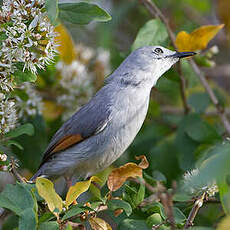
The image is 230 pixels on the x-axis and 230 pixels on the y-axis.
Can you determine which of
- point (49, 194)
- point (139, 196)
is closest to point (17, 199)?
point (49, 194)

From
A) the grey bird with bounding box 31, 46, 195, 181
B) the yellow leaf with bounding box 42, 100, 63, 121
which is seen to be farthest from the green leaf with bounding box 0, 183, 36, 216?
the yellow leaf with bounding box 42, 100, 63, 121

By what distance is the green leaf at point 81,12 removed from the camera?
120 inches

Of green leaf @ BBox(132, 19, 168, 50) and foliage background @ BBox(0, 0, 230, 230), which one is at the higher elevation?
green leaf @ BBox(132, 19, 168, 50)

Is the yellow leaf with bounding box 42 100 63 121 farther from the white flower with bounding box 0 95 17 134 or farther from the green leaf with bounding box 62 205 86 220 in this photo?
the green leaf with bounding box 62 205 86 220

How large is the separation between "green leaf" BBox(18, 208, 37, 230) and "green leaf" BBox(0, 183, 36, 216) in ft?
0.33

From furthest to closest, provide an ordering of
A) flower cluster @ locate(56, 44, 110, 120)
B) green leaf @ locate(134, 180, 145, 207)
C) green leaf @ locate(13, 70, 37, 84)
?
flower cluster @ locate(56, 44, 110, 120), green leaf @ locate(13, 70, 37, 84), green leaf @ locate(134, 180, 145, 207)

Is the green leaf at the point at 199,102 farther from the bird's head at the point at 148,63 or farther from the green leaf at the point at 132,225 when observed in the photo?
the green leaf at the point at 132,225

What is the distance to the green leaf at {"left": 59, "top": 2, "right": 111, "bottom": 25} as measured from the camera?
3.06 meters

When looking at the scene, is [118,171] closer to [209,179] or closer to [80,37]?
[209,179]

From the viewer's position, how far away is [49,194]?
2457mm

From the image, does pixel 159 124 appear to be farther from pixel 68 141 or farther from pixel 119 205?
pixel 119 205

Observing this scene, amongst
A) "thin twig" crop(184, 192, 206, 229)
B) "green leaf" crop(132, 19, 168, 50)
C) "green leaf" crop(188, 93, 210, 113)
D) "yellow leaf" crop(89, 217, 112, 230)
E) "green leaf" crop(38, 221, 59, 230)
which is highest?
"green leaf" crop(132, 19, 168, 50)

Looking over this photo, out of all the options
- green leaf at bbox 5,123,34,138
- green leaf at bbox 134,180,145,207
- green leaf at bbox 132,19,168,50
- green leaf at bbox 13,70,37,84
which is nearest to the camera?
green leaf at bbox 134,180,145,207

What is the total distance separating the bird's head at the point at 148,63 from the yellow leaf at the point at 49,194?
1697 millimetres
